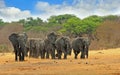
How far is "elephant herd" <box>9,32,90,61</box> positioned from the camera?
2658 cm

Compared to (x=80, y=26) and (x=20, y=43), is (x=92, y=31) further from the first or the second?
→ (x=20, y=43)

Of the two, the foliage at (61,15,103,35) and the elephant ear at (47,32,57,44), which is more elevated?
the foliage at (61,15,103,35)

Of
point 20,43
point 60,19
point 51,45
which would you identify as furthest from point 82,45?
point 60,19

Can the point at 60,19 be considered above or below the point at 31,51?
above

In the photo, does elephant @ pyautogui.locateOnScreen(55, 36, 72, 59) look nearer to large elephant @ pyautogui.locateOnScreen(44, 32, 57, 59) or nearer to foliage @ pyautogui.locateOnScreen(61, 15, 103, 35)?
large elephant @ pyautogui.locateOnScreen(44, 32, 57, 59)

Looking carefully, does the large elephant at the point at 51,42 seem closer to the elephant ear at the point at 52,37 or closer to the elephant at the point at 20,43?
the elephant ear at the point at 52,37

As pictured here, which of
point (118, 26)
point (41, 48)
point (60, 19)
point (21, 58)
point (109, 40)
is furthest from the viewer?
point (60, 19)

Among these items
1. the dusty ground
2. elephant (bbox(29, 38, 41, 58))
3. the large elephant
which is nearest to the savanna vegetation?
elephant (bbox(29, 38, 41, 58))

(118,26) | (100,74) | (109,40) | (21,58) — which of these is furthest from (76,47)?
(118,26)

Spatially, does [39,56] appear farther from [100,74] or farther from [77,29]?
[77,29]

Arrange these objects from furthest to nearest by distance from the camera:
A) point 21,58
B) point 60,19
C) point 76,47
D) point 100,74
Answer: point 60,19 → point 76,47 → point 21,58 → point 100,74

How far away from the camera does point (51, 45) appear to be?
30.1 meters

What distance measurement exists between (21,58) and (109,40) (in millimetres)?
35413

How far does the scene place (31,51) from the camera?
34.3 meters
